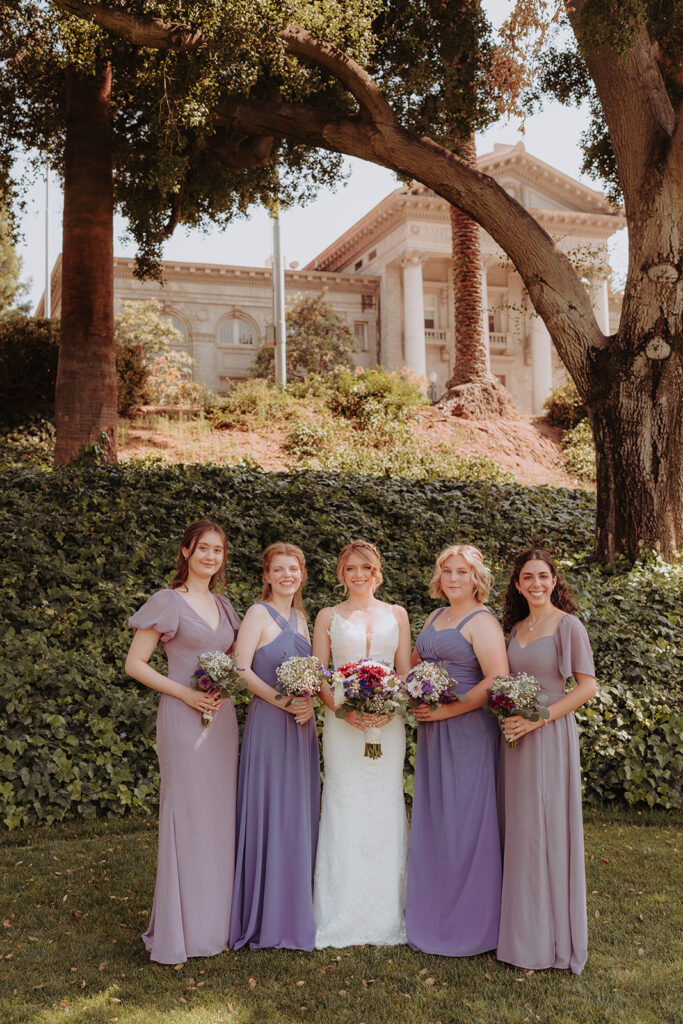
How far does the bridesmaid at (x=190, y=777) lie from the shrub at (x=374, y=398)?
45.1 feet

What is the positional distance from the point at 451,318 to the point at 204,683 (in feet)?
134

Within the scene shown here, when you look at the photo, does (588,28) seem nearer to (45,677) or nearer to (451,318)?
(45,677)

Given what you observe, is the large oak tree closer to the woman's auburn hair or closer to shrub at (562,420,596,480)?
the woman's auburn hair

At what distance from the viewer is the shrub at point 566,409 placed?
20.6m

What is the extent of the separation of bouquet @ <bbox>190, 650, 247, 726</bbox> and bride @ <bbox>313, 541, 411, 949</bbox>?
56 cm

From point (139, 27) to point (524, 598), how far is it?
7.45 metres

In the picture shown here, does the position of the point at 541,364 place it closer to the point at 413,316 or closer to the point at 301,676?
the point at 413,316

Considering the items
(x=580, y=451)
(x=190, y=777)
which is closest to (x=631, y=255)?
(x=190, y=777)

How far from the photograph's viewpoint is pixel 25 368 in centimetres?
1734

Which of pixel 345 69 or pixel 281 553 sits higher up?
pixel 345 69

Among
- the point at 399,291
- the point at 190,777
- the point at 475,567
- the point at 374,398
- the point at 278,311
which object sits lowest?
the point at 190,777

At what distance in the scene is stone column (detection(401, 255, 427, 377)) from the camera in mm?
38281

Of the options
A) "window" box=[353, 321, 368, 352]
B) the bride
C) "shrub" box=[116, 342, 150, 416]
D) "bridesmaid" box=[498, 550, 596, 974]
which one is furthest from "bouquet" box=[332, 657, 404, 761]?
"window" box=[353, 321, 368, 352]

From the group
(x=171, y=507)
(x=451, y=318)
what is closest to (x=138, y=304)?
(x=451, y=318)
